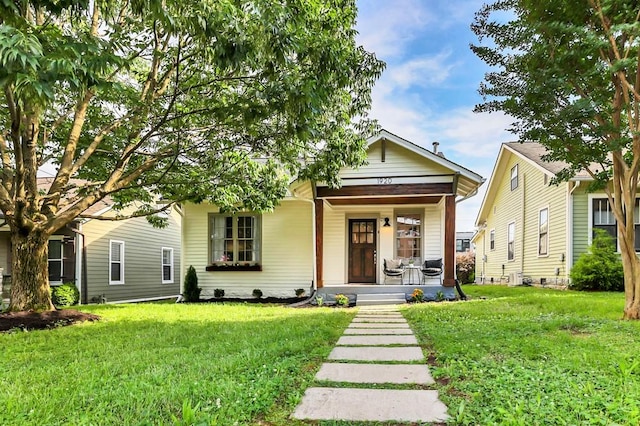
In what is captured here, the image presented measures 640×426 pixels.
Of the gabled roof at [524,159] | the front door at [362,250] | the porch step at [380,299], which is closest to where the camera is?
the porch step at [380,299]

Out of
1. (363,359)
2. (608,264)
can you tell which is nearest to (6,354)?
(363,359)

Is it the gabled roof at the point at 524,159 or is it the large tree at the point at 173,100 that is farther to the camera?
the gabled roof at the point at 524,159

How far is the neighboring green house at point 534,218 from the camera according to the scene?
433 inches

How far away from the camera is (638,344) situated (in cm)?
393

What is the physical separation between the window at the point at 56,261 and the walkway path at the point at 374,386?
1188 cm

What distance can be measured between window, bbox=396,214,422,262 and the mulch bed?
7.84 metres

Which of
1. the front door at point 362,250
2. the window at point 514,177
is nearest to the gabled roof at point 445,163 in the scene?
the front door at point 362,250

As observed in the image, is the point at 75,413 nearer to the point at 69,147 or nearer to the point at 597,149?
the point at 69,147

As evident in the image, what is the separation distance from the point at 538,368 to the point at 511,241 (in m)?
14.5

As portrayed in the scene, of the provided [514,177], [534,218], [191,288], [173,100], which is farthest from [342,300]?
[514,177]

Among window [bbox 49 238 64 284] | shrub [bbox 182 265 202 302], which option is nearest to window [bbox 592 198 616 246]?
shrub [bbox 182 265 202 302]

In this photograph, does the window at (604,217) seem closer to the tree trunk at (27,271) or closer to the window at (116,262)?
the tree trunk at (27,271)

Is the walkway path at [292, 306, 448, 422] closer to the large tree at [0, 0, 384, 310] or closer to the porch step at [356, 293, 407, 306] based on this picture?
the large tree at [0, 0, 384, 310]

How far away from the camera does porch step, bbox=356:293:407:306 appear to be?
32.2 feet
